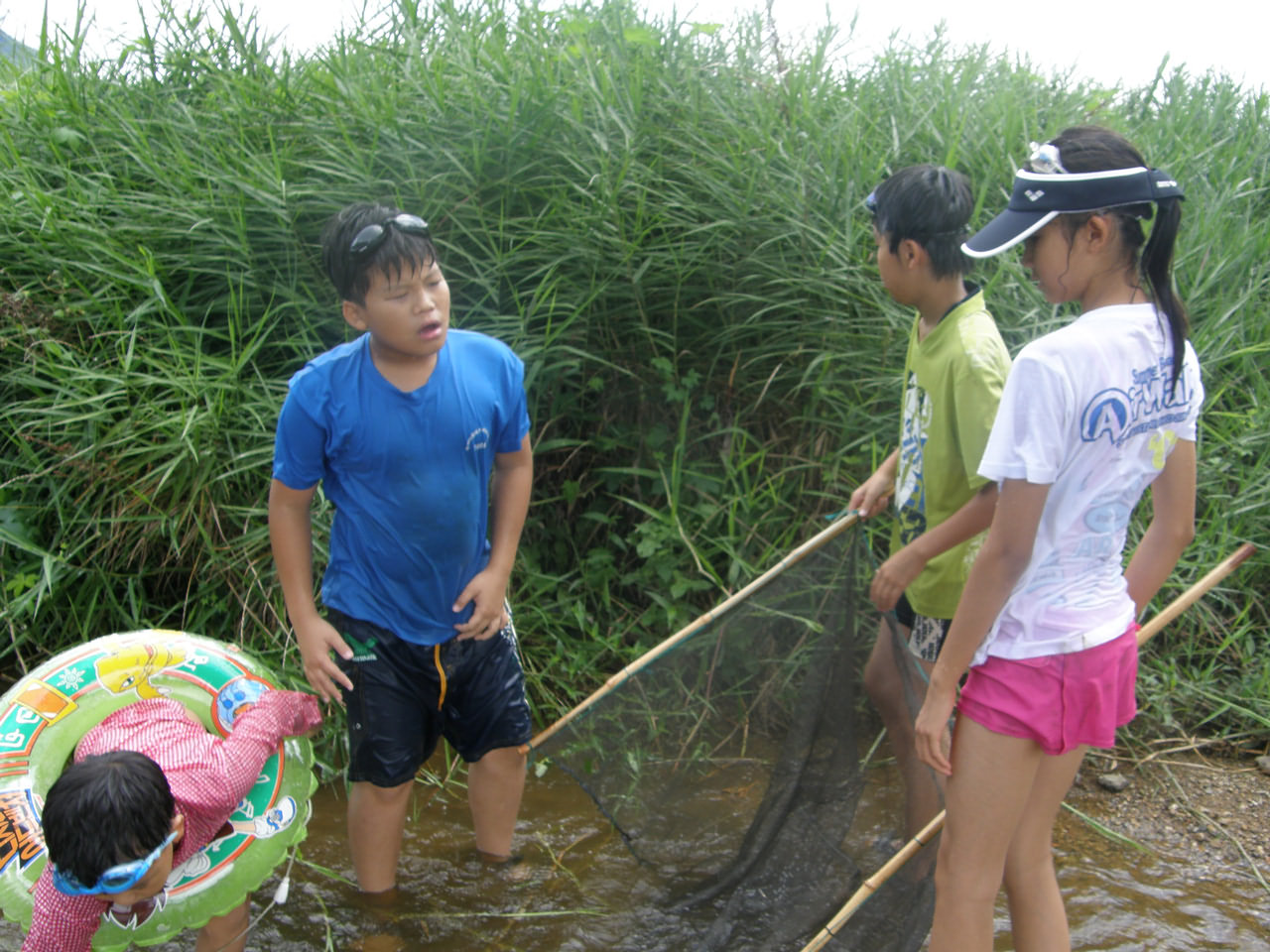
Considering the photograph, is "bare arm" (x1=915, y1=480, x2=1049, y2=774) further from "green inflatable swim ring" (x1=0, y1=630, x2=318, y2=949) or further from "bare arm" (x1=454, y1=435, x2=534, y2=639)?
"green inflatable swim ring" (x1=0, y1=630, x2=318, y2=949)

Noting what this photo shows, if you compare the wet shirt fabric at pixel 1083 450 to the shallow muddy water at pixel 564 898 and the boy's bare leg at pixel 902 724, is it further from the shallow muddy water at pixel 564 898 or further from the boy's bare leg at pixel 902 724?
the shallow muddy water at pixel 564 898

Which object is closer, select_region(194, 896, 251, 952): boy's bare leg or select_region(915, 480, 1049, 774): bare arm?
select_region(915, 480, 1049, 774): bare arm

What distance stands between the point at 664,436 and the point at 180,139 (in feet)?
7.49

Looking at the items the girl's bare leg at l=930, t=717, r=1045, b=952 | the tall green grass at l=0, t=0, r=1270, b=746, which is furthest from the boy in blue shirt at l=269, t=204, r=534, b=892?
the girl's bare leg at l=930, t=717, r=1045, b=952

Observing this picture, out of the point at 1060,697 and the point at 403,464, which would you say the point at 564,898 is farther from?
the point at 1060,697

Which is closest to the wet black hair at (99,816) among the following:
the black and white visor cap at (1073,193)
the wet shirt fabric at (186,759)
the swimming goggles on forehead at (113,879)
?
the swimming goggles on forehead at (113,879)

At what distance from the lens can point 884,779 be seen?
2545 millimetres

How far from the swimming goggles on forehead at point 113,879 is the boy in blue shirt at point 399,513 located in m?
0.56

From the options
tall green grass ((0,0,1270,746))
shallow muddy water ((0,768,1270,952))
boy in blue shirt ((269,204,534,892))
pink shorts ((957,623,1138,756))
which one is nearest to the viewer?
pink shorts ((957,623,1138,756))

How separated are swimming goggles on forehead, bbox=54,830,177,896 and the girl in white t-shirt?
4.78 feet

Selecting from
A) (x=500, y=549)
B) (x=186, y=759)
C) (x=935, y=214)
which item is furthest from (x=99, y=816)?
(x=935, y=214)

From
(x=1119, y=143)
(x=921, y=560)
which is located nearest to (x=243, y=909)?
(x=921, y=560)

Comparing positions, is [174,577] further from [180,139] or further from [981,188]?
[981,188]

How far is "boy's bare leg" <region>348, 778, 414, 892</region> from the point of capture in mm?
2625
